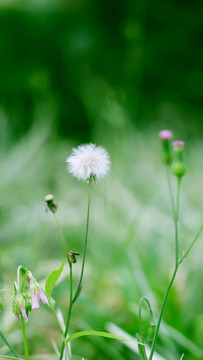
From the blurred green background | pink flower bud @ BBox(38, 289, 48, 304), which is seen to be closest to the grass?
the blurred green background

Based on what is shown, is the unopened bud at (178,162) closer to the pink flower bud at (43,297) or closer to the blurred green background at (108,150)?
the pink flower bud at (43,297)

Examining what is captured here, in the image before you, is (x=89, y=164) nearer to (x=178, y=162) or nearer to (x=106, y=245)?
(x=178, y=162)

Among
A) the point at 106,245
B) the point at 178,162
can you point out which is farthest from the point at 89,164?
the point at 106,245

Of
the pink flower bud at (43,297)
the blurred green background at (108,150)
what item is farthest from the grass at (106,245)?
the pink flower bud at (43,297)

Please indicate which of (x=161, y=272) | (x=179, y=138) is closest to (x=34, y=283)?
(x=161, y=272)

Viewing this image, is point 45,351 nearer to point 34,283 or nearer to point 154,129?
point 34,283
